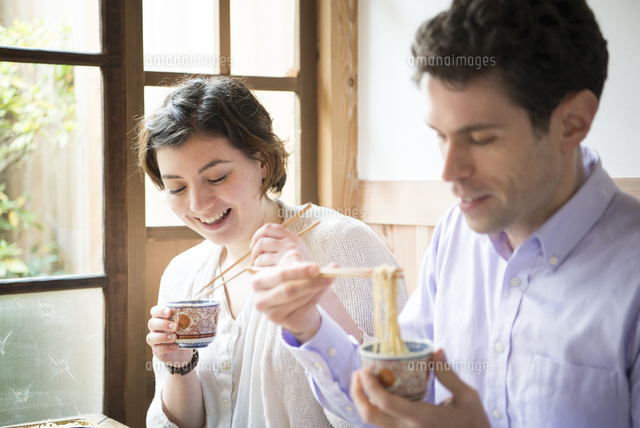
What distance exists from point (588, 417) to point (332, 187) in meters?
1.71

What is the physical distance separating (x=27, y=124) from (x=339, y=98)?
1186 millimetres

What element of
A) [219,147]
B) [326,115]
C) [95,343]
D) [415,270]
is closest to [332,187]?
[326,115]

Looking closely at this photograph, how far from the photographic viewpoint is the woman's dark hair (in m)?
1.91

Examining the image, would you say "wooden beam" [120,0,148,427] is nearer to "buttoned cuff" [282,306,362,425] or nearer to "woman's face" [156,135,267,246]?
"woman's face" [156,135,267,246]

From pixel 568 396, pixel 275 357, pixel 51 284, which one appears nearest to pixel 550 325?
pixel 568 396

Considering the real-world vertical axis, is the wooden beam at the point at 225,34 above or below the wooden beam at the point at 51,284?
above

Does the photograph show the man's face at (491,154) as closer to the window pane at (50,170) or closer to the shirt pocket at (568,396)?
the shirt pocket at (568,396)

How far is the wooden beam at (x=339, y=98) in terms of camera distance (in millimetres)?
2744

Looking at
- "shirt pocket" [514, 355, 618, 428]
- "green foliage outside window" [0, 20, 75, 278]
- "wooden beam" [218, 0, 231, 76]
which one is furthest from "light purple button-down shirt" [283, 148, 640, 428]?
"wooden beam" [218, 0, 231, 76]

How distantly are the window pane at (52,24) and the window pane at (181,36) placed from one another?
19 centimetres

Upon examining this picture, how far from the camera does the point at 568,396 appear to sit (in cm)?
117

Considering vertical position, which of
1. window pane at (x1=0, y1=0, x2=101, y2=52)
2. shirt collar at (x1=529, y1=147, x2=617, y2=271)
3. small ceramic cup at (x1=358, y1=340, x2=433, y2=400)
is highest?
window pane at (x1=0, y1=0, x2=101, y2=52)

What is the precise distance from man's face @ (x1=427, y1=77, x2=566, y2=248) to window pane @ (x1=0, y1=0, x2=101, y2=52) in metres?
1.65

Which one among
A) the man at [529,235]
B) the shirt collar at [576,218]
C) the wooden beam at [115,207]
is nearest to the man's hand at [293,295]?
the man at [529,235]
